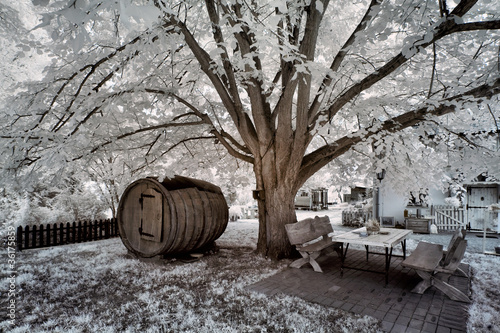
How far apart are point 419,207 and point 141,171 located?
40.5 feet

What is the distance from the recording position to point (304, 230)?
19.1 feet

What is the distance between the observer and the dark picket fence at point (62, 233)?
25.4 feet

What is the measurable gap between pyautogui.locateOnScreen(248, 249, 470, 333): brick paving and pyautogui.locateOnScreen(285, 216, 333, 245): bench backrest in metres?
0.57

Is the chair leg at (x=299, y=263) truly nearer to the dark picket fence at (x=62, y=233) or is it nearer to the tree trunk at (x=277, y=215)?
the tree trunk at (x=277, y=215)

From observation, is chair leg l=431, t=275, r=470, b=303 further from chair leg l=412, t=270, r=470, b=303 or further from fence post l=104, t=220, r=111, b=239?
fence post l=104, t=220, r=111, b=239

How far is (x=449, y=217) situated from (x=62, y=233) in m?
A: 14.9

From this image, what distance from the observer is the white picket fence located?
12.7 metres

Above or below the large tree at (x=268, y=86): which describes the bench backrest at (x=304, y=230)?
below

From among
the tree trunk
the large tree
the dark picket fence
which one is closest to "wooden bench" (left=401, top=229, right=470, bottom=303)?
the large tree

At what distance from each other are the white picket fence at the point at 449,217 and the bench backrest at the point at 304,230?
9.26m

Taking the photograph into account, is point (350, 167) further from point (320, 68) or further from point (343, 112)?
point (320, 68)

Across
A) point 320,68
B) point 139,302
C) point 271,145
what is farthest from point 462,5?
point 139,302

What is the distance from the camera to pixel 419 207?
1355 cm

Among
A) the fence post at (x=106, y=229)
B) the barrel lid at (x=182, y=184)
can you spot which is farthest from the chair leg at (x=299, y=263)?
the fence post at (x=106, y=229)
